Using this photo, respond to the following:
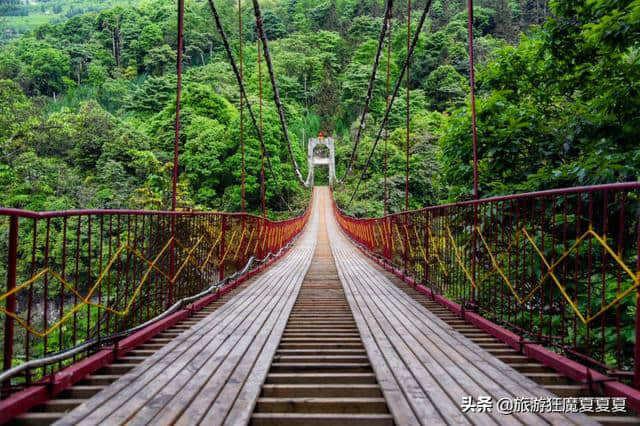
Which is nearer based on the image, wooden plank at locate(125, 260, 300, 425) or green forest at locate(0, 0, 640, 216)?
wooden plank at locate(125, 260, 300, 425)

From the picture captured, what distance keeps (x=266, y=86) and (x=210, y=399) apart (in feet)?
128

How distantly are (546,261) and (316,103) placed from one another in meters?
48.3

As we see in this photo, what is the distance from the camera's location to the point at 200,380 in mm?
1693

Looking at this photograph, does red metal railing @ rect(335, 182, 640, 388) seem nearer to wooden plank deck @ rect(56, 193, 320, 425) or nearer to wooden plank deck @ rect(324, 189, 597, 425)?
wooden plank deck @ rect(324, 189, 597, 425)

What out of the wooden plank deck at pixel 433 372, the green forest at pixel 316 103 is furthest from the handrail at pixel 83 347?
the green forest at pixel 316 103

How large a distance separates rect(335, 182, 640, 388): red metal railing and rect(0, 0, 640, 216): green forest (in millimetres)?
458

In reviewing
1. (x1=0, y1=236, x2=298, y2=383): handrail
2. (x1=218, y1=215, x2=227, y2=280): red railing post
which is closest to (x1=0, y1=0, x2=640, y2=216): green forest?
(x1=218, y1=215, x2=227, y2=280): red railing post

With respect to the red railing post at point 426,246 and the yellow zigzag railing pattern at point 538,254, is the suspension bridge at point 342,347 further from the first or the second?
the red railing post at point 426,246

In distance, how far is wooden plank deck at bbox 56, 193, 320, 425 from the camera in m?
1.39

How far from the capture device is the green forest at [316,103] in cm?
384

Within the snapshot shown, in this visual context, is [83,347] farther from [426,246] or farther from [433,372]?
[426,246]

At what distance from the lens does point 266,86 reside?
37.9 m

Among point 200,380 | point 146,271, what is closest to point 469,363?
point 200,380

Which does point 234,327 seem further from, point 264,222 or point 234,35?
point 234,35
